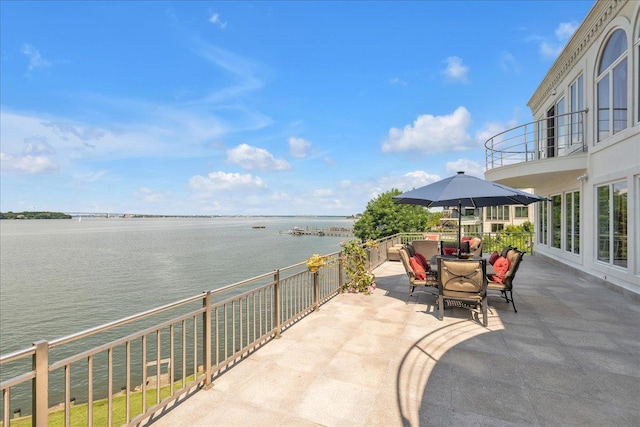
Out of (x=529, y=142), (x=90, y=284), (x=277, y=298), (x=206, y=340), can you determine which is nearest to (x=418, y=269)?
(x=277, y=298)

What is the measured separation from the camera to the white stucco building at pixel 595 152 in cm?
582

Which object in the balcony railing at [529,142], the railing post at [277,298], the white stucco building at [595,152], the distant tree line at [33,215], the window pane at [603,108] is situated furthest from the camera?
the distant tree line at [33,215]

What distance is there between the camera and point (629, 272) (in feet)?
19.3

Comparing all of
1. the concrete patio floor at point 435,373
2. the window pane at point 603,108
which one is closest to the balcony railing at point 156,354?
the concrete patio floor at point 435,373

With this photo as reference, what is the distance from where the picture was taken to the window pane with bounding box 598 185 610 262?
22.2ft

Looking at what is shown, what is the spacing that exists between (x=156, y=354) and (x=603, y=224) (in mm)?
9188

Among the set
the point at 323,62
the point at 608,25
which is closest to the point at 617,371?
the point at 608,25

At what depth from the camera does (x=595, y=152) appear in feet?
23.2

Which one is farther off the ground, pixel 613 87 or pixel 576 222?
pixel 613 87

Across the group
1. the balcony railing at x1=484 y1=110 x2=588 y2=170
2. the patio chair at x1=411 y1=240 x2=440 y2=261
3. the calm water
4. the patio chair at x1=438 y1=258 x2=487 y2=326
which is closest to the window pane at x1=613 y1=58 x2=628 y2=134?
the balcony railing at x1=484 y1=110 x2=588 y2=170

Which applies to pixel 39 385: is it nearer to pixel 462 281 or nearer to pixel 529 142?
pixel 462 281

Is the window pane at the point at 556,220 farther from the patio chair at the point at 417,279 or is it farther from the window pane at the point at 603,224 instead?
the patio chair at the point at 417,279

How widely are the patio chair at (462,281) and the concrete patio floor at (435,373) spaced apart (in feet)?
1.18

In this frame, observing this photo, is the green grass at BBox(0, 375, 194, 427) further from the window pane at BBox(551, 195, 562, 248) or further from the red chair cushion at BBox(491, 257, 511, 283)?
the window pane at BBox(551, 195, 562, 248)
